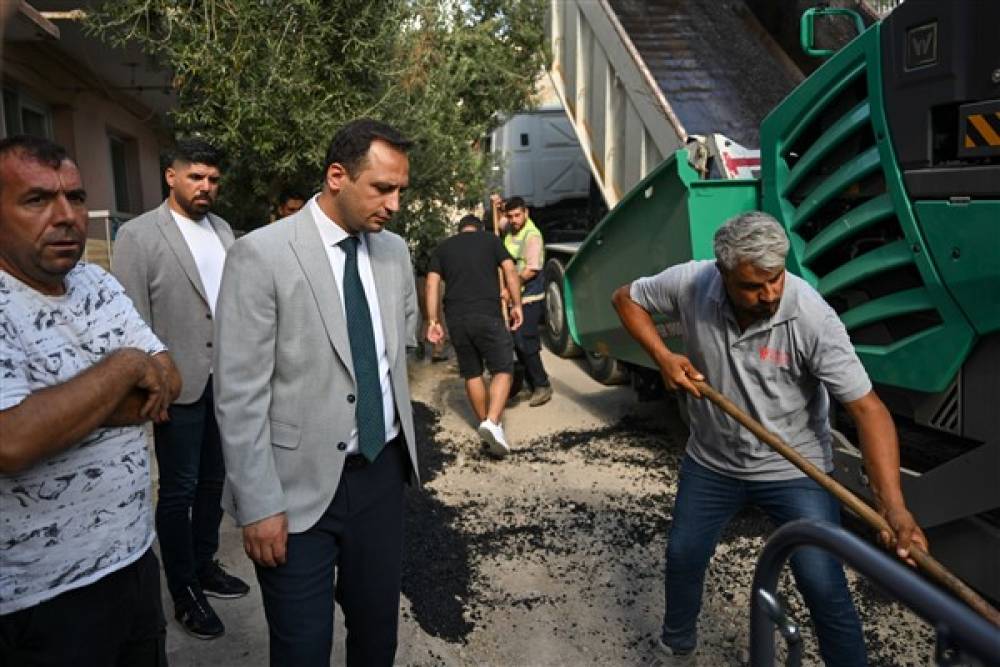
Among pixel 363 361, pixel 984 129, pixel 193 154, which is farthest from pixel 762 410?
pixel 193 154

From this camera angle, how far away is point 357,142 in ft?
6.83

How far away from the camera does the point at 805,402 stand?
2.69 m

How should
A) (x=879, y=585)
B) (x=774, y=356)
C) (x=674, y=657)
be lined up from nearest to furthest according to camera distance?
1. (x=879, y=585)
2. (x=774, y=356)
3. (x=674, y=657)

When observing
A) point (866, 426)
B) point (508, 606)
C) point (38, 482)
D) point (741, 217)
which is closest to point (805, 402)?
point (866, 426)

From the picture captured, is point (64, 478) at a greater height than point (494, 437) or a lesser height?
greater

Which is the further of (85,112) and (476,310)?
(85,112)

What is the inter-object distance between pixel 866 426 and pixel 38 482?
220 centimetres

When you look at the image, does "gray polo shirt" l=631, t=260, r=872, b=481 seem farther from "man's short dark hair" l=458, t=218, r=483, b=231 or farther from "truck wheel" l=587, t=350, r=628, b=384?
"truck wheel" l=587, t=350, r=628, b=384

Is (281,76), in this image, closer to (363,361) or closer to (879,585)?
(363,361)

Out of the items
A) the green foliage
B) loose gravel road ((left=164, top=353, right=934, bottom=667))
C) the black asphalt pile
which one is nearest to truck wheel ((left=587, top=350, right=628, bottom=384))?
loose gravel road ((left=164, top=353, right=934, bottom=667))

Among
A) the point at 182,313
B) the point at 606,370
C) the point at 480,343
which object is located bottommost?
the point at 606,370

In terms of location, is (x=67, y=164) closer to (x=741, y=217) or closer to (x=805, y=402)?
(x=741, y=217)

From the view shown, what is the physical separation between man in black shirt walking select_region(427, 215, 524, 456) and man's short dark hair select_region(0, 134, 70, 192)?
13.4 feet

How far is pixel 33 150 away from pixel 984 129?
9.27ft
